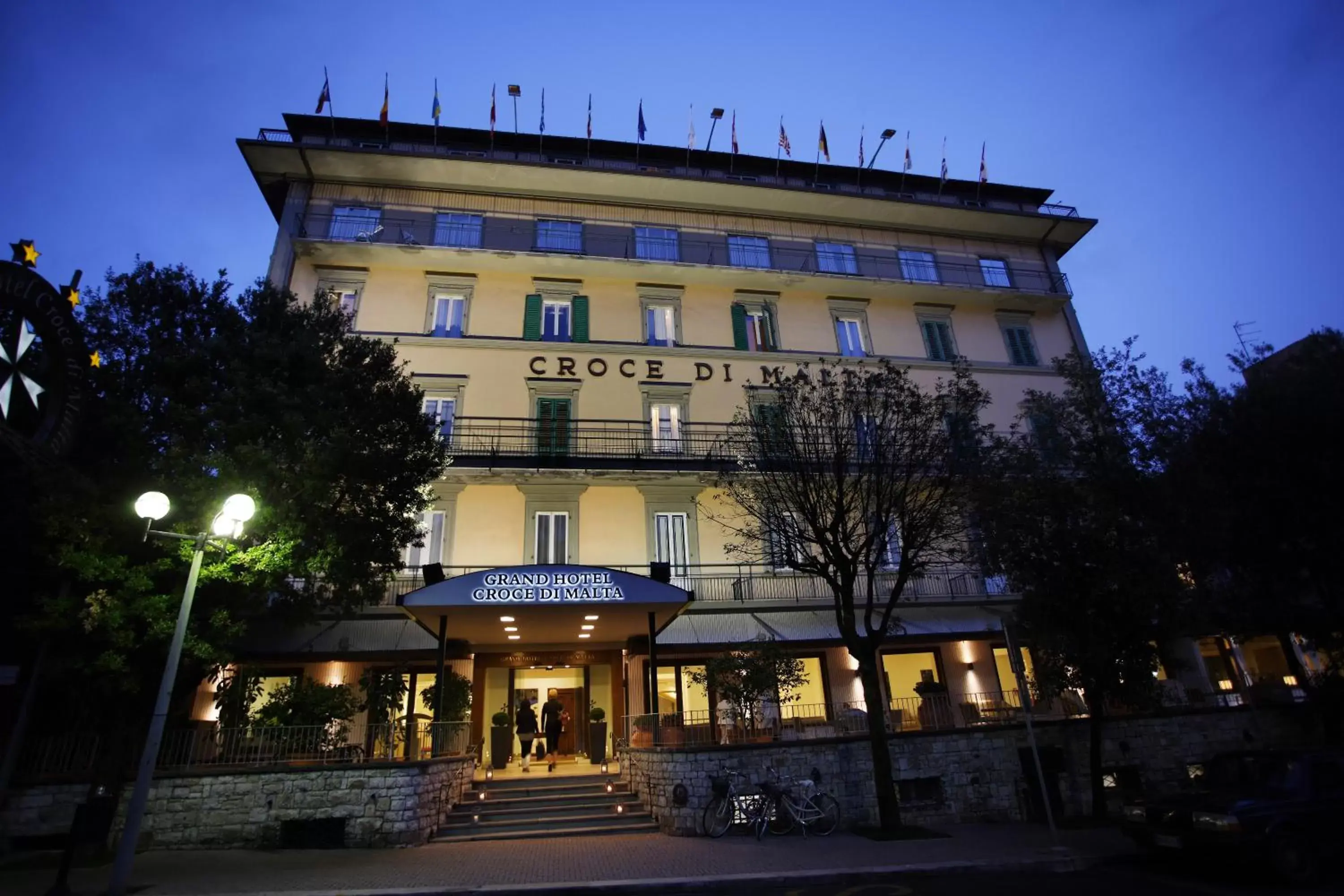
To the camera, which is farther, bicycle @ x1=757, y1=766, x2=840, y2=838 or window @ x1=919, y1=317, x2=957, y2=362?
window @ x1=919, y1=317, x2=957, y2=362

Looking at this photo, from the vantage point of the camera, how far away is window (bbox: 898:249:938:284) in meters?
23.4

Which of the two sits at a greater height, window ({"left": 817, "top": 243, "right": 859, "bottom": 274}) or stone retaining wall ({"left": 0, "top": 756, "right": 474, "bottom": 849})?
window ({"left": 817, "top": 243, "right": 859, "bottom": 274})

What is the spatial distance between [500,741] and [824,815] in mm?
8712

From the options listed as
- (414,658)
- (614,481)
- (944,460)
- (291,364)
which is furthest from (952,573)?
(291,364)

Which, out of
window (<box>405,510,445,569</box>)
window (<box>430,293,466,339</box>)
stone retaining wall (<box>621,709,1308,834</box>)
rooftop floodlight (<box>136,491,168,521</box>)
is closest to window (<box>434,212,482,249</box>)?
window (<box>430,293,466,339</box>)

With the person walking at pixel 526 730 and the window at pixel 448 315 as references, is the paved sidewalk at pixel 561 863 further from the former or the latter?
the window at pixel 448 315

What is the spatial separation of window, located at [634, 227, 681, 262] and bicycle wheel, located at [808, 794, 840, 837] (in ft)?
52.4

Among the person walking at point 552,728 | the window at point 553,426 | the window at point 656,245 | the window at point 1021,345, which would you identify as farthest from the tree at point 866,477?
the window at point 1021,345

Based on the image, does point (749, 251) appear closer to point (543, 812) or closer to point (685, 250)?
point (685, 250)

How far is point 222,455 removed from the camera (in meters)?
11.2

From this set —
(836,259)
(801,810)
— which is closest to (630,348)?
(836,259)

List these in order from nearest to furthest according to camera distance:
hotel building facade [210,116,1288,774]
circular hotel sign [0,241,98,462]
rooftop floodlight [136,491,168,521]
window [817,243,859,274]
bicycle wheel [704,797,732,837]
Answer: rooftop floodlight [136,491,168,521] < circular hotel sign [0,241,98,462] < bicycle wheel [704,797,732,837] < hotel building facade [210,116,1288,774] < window [817,243,859,274]

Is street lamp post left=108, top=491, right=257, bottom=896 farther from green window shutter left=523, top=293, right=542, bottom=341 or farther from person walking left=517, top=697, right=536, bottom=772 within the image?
green window shutter left=523, top=293, right=542, bottom=341

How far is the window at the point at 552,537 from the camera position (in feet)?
58.6
